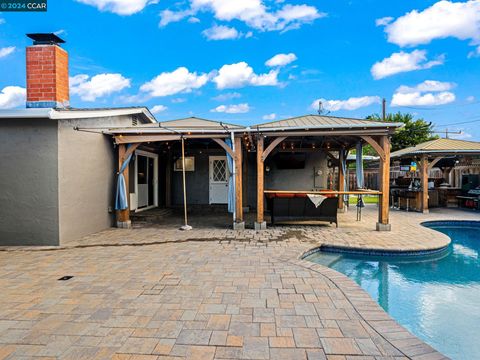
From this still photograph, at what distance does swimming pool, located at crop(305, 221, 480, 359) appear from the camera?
310 cm

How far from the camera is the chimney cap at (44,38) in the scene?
6301 mm

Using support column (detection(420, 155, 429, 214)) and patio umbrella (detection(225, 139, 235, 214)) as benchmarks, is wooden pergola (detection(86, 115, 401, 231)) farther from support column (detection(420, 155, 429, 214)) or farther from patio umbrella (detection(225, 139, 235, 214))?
support column (detection(420, 155, 429, 214))

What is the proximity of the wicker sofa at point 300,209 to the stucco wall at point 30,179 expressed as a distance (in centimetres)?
518

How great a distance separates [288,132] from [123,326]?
5.76 metres

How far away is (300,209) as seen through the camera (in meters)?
7.86

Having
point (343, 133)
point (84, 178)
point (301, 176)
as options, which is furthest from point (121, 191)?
point (301, 176)

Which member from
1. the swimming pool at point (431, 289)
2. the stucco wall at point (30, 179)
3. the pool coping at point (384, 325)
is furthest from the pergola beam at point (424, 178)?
the stucco wall at point (30, 179)

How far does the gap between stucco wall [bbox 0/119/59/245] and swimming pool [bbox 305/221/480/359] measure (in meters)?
5.33

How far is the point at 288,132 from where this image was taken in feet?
24.0

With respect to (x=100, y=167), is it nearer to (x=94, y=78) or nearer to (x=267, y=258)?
(x=267, y=258)

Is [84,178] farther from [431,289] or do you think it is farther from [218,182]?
[431,289]

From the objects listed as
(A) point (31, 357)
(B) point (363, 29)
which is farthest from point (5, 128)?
(B) point (363, 29)

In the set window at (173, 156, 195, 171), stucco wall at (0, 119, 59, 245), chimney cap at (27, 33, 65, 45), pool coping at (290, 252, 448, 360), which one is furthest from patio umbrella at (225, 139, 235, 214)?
chimney cap at (27, 33, 65, 45)

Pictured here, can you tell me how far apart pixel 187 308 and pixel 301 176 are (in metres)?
9.31
